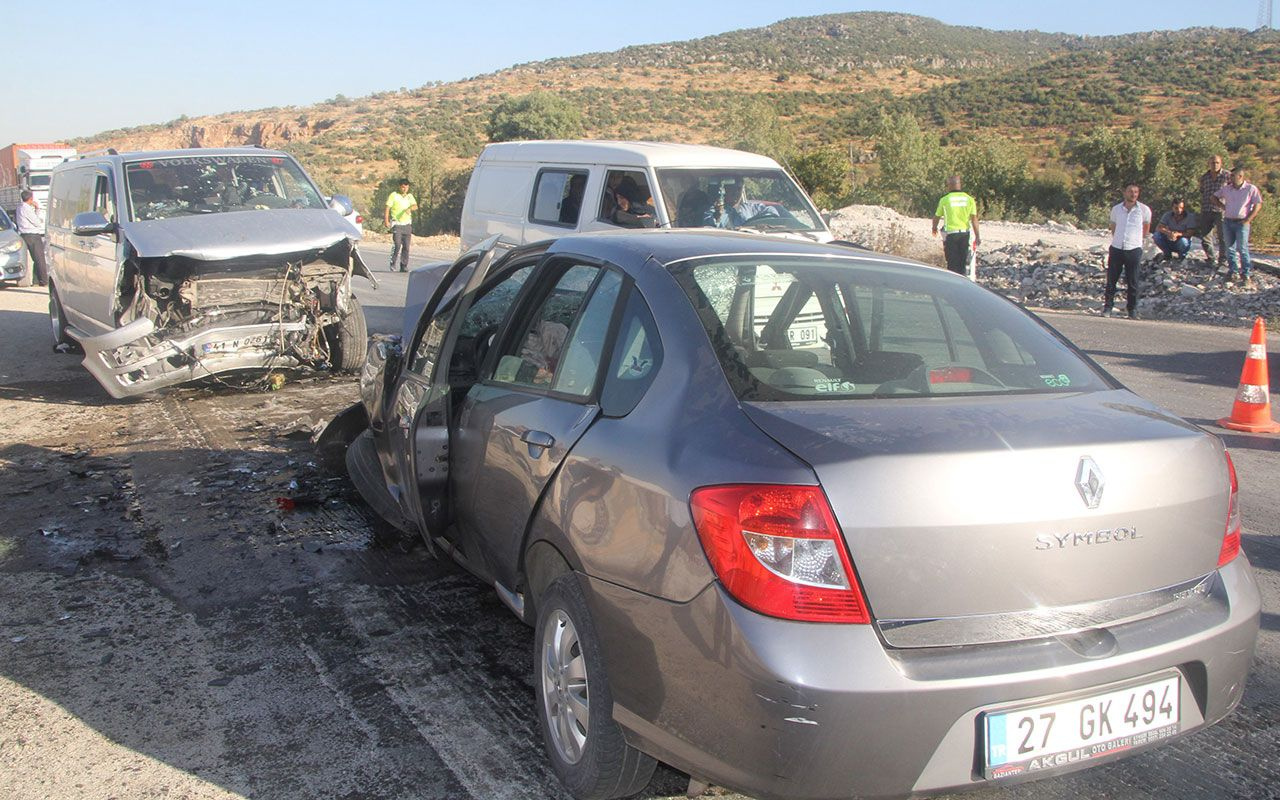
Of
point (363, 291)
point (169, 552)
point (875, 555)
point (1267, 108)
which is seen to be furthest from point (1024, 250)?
point (1267, 108)

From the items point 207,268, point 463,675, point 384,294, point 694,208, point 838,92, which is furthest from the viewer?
point 838,92

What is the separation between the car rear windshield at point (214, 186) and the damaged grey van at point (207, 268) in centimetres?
1

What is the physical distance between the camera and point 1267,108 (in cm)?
4875

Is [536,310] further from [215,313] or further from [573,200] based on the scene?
[573,200]

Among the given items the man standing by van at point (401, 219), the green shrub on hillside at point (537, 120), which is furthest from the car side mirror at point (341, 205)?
the green shrub on hillside at point (537, 120)

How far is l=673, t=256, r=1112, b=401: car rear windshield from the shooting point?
3070 millimetres

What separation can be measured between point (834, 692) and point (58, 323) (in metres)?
11.8

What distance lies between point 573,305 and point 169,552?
2870 mm

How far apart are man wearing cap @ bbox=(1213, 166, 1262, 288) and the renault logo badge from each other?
1432cm

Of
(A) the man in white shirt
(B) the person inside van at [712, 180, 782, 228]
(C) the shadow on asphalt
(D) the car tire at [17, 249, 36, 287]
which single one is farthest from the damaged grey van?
(D) the car tire at [17, 249, 36, 287]

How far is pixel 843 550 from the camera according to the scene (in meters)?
2.46

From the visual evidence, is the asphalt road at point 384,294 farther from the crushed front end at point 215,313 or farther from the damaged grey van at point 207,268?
the crushed front end at point 215,313

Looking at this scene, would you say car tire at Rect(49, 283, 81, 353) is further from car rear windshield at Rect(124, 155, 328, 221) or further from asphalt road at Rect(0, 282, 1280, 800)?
asphalt road at Rect(0, 282, 1280, 800)

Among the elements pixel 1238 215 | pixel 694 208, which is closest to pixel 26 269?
pixel 694 208
